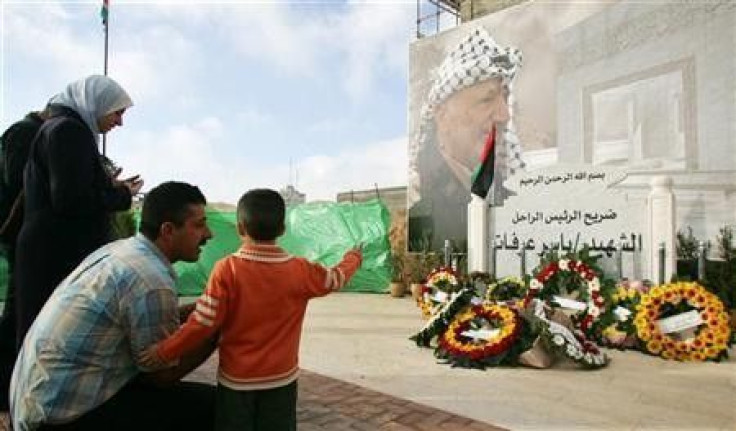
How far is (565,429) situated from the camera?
3.34 metres

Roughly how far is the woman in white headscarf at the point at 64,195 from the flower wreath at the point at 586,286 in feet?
14.3

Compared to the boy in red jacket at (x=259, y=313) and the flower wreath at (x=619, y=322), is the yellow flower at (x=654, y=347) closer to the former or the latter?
the flower wreath at (x=619, y=322)

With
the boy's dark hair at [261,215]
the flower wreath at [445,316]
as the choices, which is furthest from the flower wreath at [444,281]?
the boy's dark hair at [261,215]

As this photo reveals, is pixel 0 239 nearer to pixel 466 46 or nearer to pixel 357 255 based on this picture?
pixel 357 255

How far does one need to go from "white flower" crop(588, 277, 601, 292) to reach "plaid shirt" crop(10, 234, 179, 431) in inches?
208

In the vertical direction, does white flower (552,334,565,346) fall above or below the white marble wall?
below

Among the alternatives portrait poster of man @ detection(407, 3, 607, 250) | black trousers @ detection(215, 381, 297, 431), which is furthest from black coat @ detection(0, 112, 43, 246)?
portrait poster of man @ detection(407, 3, 607, 250)

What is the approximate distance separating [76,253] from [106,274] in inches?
37.1

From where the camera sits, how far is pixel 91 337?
1814mm

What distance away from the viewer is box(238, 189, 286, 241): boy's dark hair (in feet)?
6.89

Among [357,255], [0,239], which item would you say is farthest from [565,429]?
[0,239]

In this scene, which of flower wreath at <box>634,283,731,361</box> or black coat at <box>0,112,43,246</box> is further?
flower wreath at <box>634,283,731,361</box>

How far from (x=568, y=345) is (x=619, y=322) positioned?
1.42m

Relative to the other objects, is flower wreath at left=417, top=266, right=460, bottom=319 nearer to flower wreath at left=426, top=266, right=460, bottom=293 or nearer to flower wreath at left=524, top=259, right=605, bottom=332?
flower wreath at left=426, top=266, right=460, bottom=293
